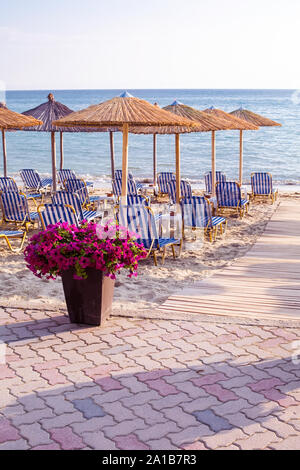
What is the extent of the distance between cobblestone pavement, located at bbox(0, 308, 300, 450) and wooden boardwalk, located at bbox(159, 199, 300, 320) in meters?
0.43

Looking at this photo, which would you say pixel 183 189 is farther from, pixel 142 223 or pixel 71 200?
pixel 142 223

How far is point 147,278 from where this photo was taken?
7078 mm

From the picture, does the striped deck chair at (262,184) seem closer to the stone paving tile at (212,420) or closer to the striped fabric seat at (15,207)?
the striped fabric seat at (15,207)

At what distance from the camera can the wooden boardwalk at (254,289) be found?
5605 millimetres

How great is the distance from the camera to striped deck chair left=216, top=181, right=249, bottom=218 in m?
11.1

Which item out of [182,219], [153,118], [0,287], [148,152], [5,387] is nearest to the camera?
[5,387]

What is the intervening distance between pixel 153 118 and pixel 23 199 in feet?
9.82

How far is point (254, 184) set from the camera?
43.8ft

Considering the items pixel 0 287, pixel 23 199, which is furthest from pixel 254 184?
pixel 0 287

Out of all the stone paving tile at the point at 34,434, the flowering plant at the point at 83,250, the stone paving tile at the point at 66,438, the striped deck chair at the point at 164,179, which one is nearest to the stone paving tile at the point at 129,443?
the stone paving tile at the point at 66,438

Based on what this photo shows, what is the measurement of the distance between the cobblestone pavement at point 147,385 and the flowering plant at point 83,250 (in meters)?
0.61

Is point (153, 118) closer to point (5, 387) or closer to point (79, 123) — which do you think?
point (79, 123)

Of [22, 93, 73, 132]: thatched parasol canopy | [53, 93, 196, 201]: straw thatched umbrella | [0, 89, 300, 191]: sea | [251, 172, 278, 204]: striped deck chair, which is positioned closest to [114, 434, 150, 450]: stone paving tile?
[53, 93, 196, 201]: straw thatched umbrella

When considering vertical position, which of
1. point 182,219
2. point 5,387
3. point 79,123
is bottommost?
point 5,387
